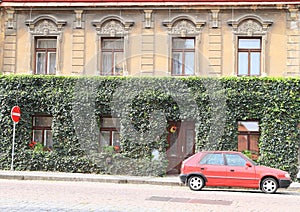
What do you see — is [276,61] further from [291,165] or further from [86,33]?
[86,33]

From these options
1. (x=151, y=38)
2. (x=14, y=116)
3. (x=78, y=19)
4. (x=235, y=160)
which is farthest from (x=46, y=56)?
(x=235, y=160)

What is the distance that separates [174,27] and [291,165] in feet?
27.5

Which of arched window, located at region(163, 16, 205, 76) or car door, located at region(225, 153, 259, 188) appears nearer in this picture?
car door, located at region(225, 153, 259, 188)

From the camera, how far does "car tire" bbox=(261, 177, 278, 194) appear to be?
657 inches

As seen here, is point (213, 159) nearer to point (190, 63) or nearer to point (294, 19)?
point (190, 63)

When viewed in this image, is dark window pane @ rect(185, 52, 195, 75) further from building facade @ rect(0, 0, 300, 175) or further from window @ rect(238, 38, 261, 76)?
window @ rect(238, 38, 261, 76)

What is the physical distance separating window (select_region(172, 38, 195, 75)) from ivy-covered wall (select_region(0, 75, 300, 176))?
1159 millimetres

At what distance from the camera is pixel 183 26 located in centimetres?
2344

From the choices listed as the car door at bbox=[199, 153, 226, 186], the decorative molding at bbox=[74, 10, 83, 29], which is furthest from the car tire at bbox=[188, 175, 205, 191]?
the decorative molding at bbox=[74, 10, 83, 29]

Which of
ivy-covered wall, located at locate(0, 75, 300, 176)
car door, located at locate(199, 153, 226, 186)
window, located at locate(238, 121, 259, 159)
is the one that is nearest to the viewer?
car door, located at locate(199, 153, 226, 186)

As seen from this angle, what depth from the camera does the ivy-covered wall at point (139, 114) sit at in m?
21.7

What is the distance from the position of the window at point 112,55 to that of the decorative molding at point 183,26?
96.4 inches

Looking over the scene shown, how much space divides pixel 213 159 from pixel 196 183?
1.05m

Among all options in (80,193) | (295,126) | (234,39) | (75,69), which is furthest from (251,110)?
(80,193)
